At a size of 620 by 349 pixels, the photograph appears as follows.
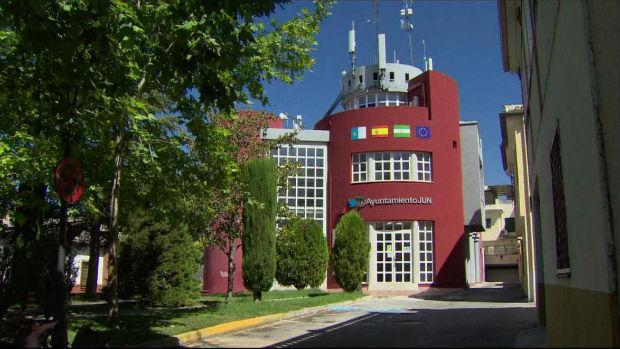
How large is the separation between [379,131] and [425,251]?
23.5 ft

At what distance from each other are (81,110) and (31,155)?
16.1 feet

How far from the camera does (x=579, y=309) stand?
6406mm

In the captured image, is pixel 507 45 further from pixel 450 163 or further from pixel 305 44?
pixel 450 163

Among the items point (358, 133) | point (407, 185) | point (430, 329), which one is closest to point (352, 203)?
point (407, 185)

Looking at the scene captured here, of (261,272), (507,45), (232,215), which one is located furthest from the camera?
(232,215)

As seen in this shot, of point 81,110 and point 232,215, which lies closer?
point 81,110

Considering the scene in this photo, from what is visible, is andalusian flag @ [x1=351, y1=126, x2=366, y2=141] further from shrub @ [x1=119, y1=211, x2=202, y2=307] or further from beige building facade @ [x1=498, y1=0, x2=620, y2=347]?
beige building facade @ [x1=498, y1=0, x2=620, y2=347]

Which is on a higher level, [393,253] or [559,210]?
[393,253]

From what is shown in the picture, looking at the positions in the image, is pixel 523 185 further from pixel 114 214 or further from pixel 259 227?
pixel 114 214

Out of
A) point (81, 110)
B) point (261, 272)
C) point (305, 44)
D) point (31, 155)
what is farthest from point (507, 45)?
point (31, 155)

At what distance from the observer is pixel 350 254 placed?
1046 inches

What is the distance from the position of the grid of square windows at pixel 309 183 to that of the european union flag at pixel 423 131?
566cm

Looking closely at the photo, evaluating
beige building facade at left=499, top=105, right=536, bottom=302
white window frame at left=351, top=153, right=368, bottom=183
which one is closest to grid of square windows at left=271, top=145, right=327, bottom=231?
white window frame at left=351, top=153, right=368, bottom=183

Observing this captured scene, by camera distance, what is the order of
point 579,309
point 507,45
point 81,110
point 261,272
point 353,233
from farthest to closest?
point 353,233
point 261,272
point 507,45
point 81,110
point 579,309
